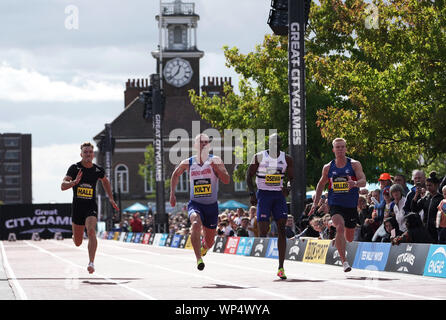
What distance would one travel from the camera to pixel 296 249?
2259cm

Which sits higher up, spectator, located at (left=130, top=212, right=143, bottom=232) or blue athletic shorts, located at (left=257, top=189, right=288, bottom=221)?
blue athletic shorts, located at (left=257, top=189, right=288, bottom=221)

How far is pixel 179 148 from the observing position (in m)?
103

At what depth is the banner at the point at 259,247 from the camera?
25234mm

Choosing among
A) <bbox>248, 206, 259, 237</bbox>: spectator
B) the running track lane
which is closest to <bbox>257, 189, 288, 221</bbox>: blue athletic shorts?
the running track lane

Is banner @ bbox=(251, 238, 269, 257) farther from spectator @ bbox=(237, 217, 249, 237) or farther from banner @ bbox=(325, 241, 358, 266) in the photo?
banner @ bbox=(325, 241, 358, 266)

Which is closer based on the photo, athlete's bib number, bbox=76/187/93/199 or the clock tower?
athlete's bib number, bbox=76/187/93/199

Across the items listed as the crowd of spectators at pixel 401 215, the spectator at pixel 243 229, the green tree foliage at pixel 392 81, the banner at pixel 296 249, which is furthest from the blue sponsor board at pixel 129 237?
the banner at pixel 296 249

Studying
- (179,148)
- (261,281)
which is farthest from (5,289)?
(179,148)

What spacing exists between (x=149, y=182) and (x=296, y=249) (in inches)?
2885

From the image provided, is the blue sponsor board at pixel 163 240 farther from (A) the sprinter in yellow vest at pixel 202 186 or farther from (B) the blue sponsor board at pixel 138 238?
(A) the sprinter in yellow vest at pixel 202 186

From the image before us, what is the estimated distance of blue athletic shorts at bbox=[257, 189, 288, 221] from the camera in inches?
599

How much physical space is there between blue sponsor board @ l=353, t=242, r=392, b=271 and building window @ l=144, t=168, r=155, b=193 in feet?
243

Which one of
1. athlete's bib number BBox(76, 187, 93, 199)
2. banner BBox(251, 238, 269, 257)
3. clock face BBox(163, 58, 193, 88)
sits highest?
clock face BBox(163, 58, 193, 88)

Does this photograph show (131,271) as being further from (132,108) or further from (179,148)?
(132,108)
